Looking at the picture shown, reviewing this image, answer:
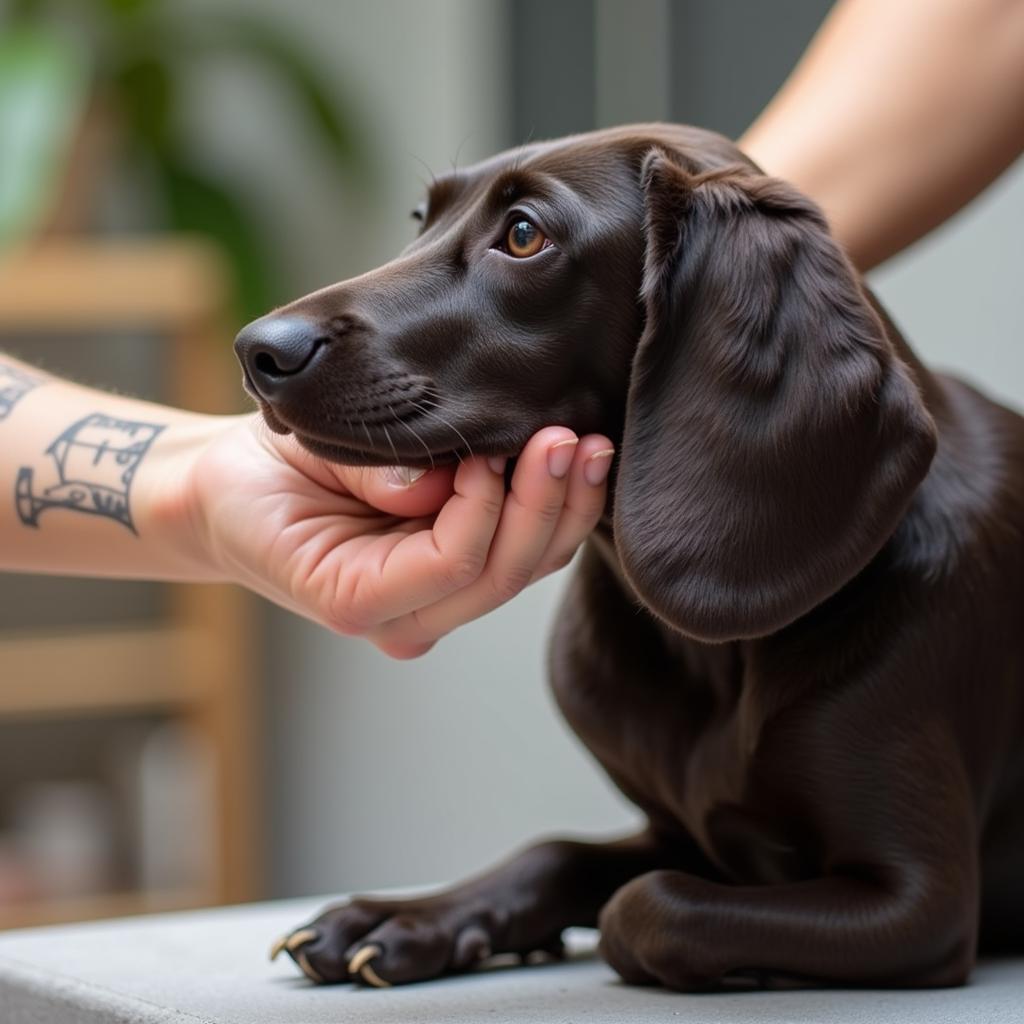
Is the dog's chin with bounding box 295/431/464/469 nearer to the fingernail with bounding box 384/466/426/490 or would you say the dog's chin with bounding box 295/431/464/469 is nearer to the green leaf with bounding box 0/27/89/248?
the fingernail with bounding box 384/466/426/490

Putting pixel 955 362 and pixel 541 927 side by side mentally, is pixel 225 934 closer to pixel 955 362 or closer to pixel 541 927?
pixel 541 927

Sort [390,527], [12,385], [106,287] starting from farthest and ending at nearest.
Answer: [106,287], [12,385], [390,527]

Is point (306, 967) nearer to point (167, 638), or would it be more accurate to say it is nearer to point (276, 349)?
point (276, 349)

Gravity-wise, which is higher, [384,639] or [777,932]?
[384,639]

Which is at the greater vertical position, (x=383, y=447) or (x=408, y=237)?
(x=383, y=447)

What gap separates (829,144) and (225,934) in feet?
3.10

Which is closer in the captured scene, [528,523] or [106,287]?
[528,523]

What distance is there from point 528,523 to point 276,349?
0.69 feet

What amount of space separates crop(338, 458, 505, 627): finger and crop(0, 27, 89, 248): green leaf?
2.25m

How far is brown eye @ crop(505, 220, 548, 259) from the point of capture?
4.04ft

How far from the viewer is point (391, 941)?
1317 mm

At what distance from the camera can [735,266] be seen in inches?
45.8

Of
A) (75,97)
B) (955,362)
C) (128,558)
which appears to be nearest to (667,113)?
(955,362)

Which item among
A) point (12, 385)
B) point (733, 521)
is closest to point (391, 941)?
point (733, 521)
